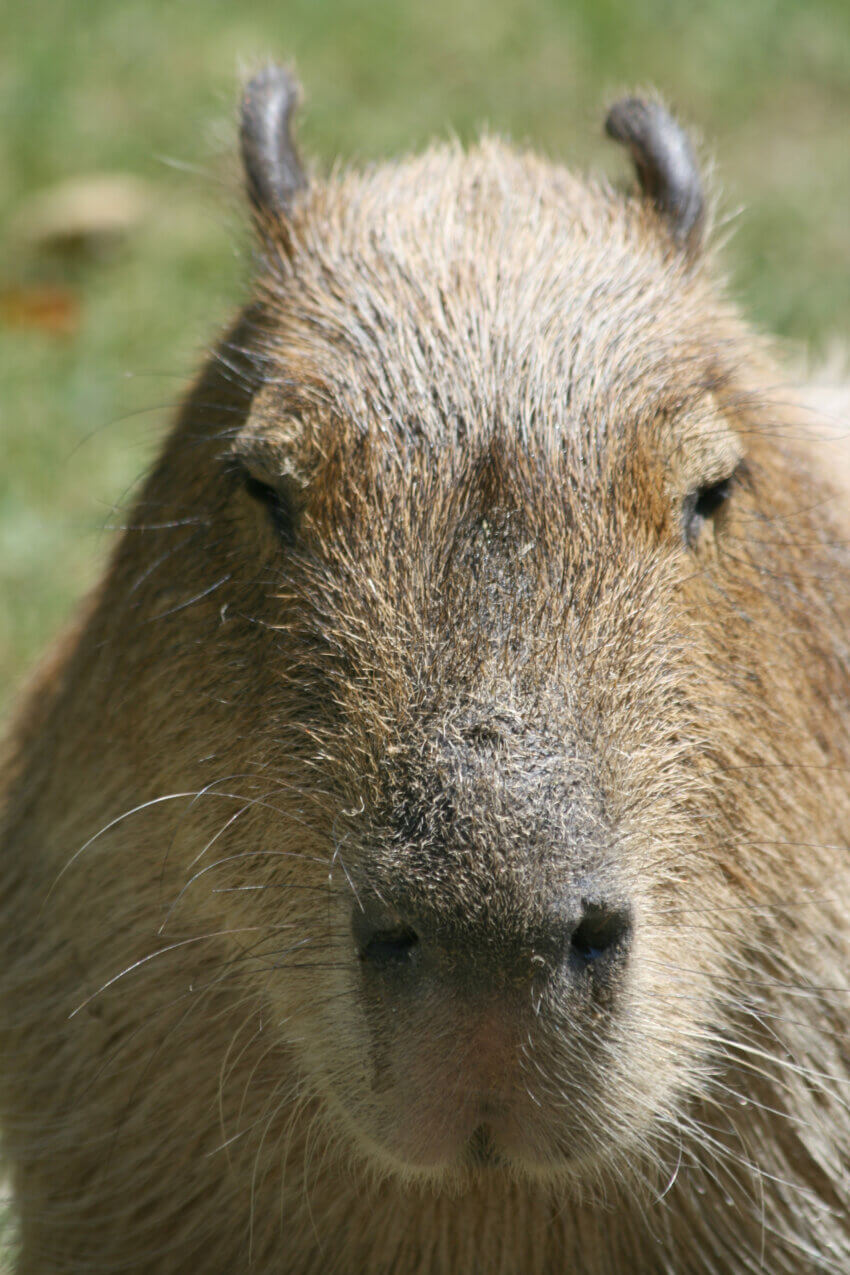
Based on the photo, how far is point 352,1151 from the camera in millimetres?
3512

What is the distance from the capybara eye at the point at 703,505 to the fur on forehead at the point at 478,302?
0.70ft

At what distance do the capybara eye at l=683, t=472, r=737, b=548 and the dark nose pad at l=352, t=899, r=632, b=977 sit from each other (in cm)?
99

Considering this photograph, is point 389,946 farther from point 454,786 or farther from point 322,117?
point 322,117

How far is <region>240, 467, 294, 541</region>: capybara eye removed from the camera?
139 inches

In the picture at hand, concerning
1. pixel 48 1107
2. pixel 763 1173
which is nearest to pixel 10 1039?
pixel 48 1107

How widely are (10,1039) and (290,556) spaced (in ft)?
5.89

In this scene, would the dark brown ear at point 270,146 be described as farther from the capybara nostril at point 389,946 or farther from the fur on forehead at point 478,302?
the capybara nostril at point 389,946

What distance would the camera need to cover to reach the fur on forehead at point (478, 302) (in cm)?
349

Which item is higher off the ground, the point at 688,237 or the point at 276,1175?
the point at 688,237

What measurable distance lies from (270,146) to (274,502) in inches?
48.9

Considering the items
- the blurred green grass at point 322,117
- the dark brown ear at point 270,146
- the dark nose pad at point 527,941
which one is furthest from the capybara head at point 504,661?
the blurred green grass at point 322,117

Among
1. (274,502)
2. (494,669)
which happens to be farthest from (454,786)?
(274,502)

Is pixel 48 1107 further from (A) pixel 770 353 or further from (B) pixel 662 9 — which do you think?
(B) pixel 662 9

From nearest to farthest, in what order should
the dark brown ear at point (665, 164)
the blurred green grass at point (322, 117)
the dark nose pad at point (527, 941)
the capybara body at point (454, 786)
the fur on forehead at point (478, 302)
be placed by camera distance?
the dark nose pad at point (527, 941)
the capybara body at point (454, 786)
the fur on forehead at point (478, 302)
the dark brown ear at point (665, 164)
the blurred green grass at point (322, 117)
